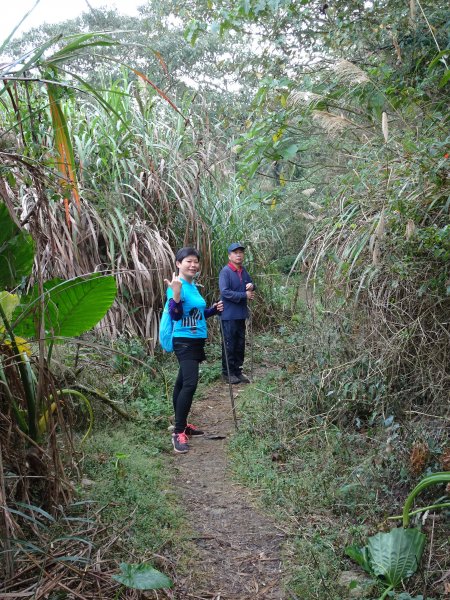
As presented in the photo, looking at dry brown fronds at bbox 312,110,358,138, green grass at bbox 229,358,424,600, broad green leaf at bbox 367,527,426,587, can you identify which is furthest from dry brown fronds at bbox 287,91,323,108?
broad green leaf at bbox 367,527,426,587

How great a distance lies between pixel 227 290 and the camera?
7.18m

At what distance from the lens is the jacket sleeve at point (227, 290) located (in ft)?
23.5

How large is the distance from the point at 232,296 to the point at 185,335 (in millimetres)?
1847

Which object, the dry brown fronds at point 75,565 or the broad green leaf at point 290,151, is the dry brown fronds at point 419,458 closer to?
the dry brown fronds at point 75,565

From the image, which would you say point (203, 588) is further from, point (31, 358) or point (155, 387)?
point (155, 387)

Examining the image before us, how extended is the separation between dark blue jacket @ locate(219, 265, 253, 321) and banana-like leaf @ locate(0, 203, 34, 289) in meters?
3.93

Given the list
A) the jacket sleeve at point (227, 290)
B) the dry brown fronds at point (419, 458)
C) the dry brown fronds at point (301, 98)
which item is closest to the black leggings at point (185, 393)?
the jacket sleeve at point (227, 290)

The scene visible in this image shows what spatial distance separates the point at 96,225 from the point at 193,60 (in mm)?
13672

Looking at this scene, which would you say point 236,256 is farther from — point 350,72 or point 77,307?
point 77,307

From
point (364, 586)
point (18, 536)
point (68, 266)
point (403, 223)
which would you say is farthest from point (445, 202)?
point (68, 266)

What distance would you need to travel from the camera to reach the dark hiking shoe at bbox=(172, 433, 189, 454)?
5.21 m

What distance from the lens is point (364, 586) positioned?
10.1ft

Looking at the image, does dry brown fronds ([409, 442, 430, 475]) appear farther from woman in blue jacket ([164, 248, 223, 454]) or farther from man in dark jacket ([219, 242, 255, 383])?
man in dark jacket ([219, 242, 255, 383])

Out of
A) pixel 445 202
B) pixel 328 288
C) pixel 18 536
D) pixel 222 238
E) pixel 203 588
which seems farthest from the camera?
pixel 222 238
